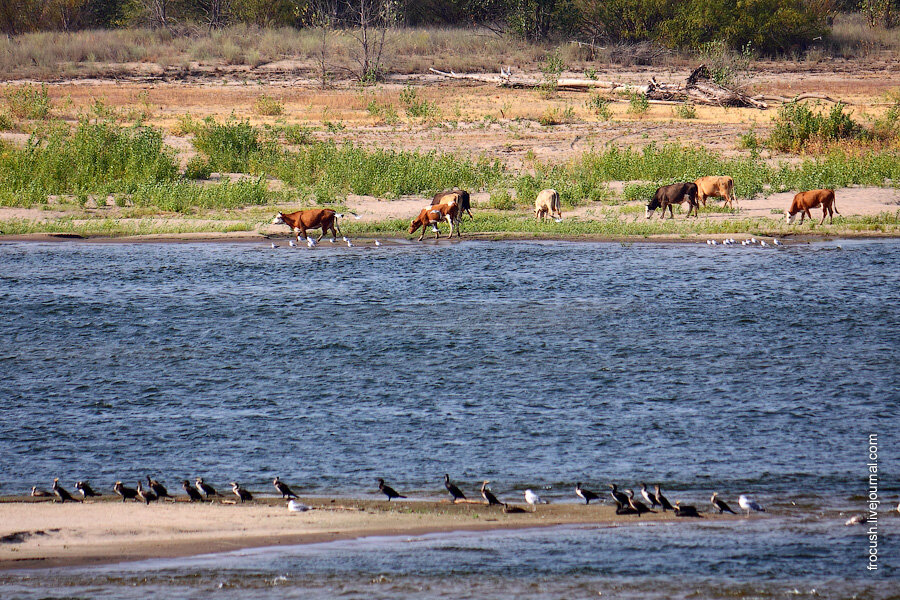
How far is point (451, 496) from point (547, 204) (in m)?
13.5

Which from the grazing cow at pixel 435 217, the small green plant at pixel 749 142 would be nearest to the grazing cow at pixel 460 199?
the grazing cow at pixel 435 217

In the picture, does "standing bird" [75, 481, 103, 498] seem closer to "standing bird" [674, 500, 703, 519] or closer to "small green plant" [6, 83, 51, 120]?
"standing bird" [674, 500, 703, 519]

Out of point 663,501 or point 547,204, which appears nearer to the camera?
point 663,501

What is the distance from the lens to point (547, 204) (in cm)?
2156

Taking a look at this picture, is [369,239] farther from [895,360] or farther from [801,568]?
[801,568]

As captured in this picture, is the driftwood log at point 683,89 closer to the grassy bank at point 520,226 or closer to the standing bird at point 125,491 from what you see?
the grassy bank at point 520,226

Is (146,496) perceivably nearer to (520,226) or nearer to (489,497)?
(489,497)

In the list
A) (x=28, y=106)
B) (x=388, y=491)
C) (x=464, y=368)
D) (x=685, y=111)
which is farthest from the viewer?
(x=685, y=111)

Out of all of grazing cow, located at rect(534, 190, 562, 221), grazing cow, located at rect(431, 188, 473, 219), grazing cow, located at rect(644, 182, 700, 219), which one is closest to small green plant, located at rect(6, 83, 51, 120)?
grazing cow, located at rect(431, 188, 473, 219)

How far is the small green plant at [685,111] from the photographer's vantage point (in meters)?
30.2

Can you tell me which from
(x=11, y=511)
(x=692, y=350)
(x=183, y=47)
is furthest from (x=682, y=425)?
(x=183, y=47)

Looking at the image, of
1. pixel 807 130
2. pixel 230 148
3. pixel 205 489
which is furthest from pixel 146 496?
pixel 807 130

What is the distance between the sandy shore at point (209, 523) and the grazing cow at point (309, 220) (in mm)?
12284

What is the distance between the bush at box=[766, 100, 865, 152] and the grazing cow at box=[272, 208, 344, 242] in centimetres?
1160
